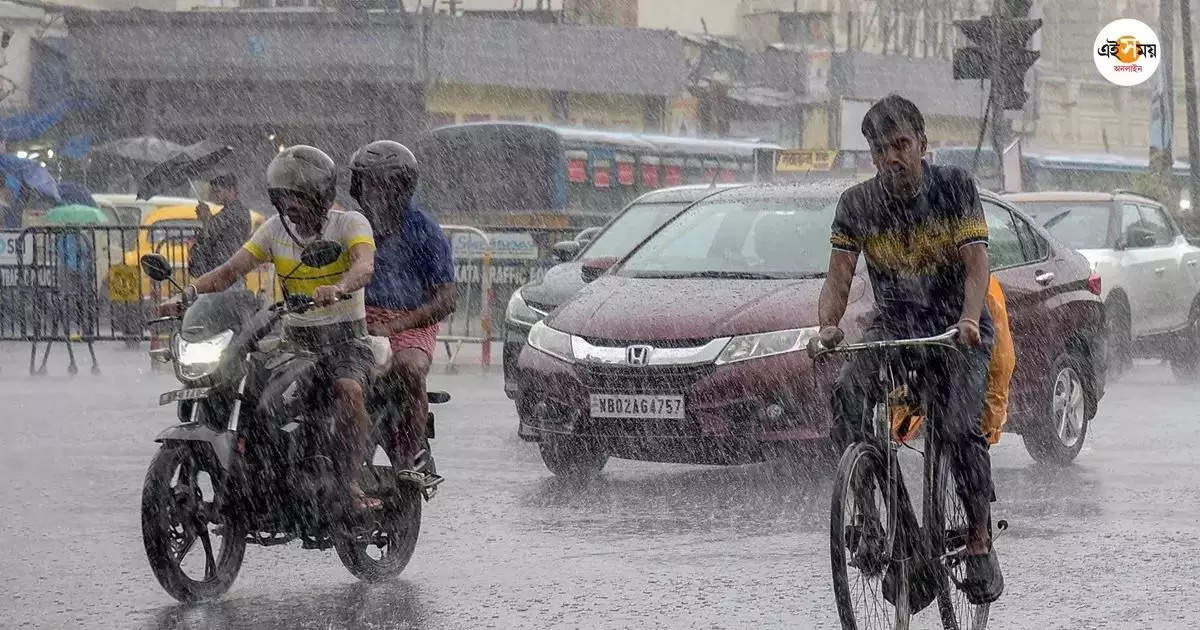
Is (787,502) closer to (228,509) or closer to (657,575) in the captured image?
(657,575)

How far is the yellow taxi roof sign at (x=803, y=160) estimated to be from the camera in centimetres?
3712

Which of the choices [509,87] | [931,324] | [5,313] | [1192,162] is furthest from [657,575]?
[509,87]

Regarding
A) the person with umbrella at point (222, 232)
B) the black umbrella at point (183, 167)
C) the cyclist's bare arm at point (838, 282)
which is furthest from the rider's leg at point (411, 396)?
the black umbrella at point (183, 167)

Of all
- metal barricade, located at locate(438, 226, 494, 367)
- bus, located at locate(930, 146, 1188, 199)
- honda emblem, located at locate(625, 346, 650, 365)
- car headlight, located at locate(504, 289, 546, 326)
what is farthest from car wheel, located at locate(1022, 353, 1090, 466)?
bus, located at locate(930, 146, 1188, 199)

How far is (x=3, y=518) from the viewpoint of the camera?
33.2ft

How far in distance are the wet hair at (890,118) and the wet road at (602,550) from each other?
180 cm

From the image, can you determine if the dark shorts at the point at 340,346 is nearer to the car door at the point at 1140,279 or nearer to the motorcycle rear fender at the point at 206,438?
the motorcycle rear fender at the point at 206,438

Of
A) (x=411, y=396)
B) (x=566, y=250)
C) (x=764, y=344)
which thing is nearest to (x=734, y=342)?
(x=764, y=344)

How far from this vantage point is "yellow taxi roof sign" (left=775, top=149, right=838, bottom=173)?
37125 mm

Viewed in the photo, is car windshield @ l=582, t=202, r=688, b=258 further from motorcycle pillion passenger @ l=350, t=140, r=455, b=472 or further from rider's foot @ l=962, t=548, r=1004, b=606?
rider's foot @ l=962, t=548, r=1004, b=606

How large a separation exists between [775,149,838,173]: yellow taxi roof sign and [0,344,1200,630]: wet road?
23335mm

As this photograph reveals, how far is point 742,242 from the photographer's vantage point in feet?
39.5

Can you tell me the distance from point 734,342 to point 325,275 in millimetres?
3250

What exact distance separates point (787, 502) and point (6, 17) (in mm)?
42427
